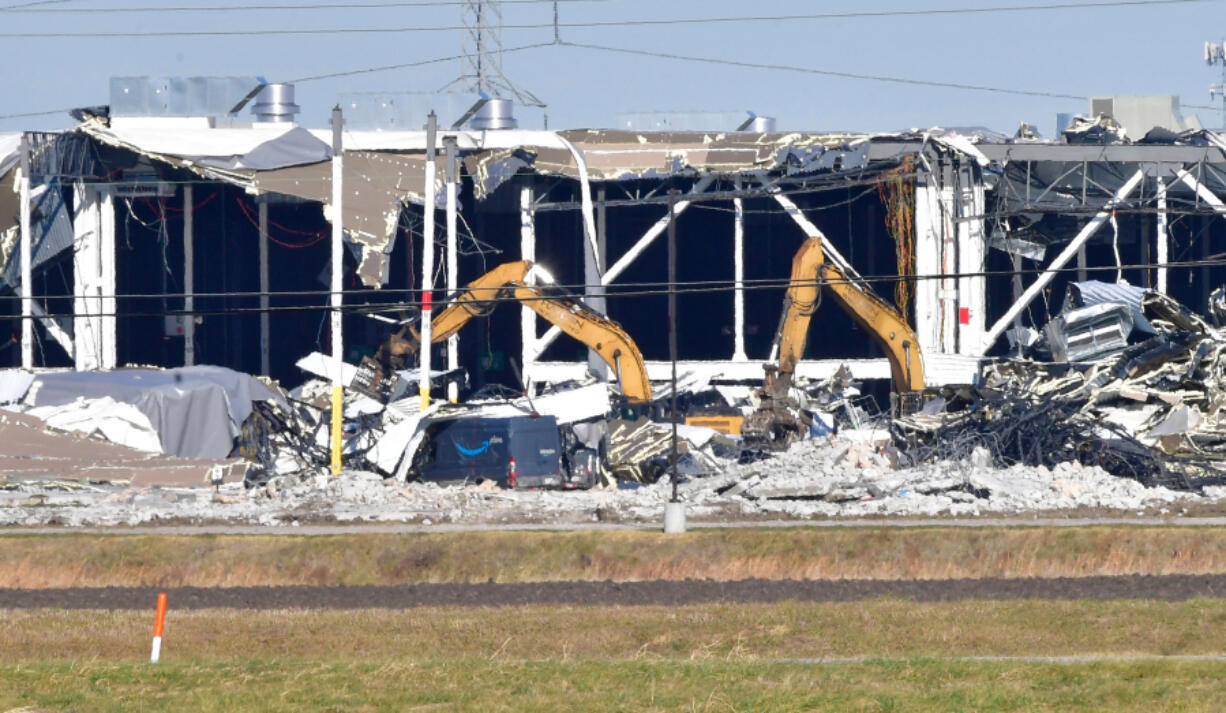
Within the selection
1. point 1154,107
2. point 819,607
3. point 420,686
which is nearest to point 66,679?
point 420,686

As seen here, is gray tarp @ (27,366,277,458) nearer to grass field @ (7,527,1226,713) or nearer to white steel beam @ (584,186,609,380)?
grass field @ (7,527,1226,713)

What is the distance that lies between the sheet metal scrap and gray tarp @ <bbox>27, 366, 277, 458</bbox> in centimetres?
1311

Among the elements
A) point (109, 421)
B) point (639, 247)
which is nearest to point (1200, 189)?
point (639, 247)

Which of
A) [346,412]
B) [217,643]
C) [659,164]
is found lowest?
[217,643]

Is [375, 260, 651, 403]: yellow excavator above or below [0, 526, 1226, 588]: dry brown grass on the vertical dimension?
above

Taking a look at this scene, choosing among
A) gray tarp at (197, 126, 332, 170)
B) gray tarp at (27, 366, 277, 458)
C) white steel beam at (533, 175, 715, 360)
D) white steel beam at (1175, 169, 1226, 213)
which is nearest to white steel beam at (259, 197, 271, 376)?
gray tarp at (197, 126, 332, 170)

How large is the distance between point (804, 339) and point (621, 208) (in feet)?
48.7

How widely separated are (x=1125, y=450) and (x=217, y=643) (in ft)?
54.9

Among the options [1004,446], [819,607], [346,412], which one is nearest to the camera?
[819,607]

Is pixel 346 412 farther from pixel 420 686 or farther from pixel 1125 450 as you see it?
pixel 420 686

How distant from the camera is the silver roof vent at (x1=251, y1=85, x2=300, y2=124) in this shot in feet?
154

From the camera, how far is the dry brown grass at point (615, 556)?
2488 cm

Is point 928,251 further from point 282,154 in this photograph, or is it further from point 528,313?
point 282,154

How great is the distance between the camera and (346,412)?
35.2 meters
